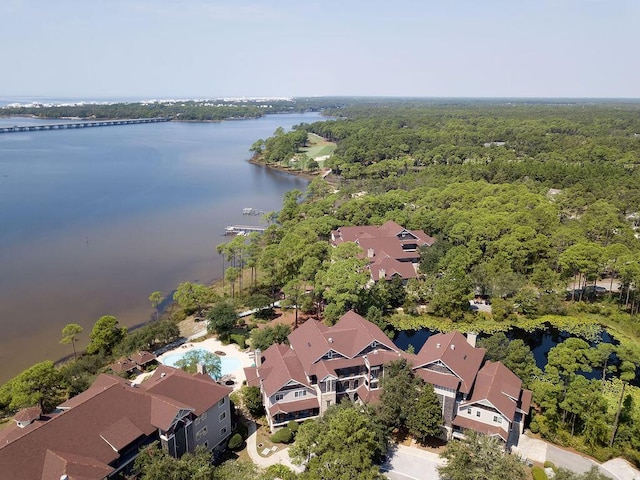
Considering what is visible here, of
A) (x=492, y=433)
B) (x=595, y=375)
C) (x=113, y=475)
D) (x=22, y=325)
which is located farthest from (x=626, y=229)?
(x=22, y=325)

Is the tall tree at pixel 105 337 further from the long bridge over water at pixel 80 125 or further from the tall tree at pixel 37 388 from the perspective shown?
the long bridge over water at pixel 80 125

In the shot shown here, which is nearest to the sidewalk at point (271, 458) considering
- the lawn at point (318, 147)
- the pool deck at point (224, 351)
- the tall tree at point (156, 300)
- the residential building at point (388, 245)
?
the pool deck at point (224, 351)

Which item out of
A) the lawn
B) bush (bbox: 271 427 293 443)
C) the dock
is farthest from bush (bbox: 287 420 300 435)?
the lawn

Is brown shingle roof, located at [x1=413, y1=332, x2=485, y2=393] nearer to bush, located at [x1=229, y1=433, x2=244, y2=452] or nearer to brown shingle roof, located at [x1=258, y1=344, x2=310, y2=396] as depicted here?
brown shingle roof, located at [x1=258, y1=344, x2=310, y2=396]

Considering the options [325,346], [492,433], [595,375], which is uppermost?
[325,346]

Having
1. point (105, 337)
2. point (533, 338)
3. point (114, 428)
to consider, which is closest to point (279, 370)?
point (114, 428)

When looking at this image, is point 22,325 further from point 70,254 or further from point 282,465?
point 282,465
